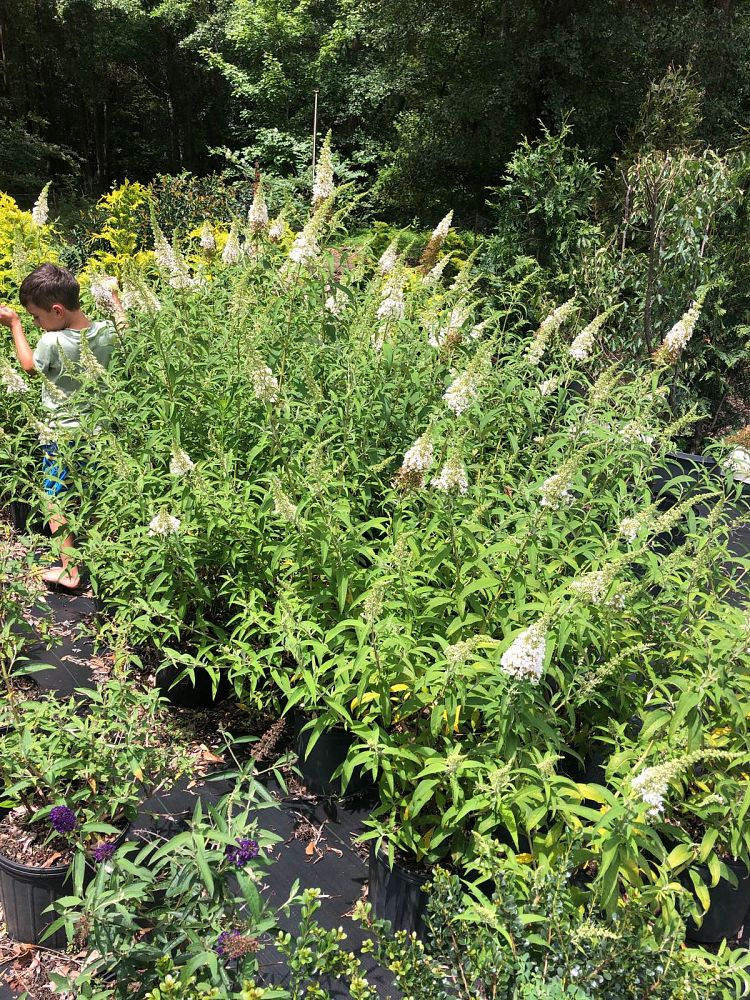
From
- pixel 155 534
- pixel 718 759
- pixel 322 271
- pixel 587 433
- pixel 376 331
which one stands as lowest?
pixel 718 759

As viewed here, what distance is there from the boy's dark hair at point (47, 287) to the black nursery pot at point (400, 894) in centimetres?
333

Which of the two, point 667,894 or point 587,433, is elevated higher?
point 587,433

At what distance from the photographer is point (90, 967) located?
1.86 meters

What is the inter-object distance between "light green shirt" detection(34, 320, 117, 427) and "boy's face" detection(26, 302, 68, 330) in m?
0.04

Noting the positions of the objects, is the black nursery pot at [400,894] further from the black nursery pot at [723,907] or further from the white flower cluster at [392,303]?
the white flower cluster at [392,303]

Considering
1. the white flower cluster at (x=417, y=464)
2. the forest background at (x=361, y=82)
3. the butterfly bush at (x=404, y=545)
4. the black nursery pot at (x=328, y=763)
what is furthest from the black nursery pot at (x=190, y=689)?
the forest background at (x=361, y=82)

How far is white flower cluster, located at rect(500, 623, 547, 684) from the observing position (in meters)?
1.99

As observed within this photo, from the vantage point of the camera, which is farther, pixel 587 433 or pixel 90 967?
pixel 587 433

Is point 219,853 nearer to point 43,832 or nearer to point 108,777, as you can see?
point 108,777

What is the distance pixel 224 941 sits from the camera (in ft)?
5.96

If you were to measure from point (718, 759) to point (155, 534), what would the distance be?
7.57 feet

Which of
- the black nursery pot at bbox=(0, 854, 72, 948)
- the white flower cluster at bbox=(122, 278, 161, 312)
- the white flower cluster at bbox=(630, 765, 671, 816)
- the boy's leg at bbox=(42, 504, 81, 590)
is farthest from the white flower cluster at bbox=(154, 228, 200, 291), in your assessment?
the white flower cluster at bbox=(630, 765, 671, 816)

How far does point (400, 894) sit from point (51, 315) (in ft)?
11.5

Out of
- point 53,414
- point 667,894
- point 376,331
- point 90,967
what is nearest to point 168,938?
point 90,967
